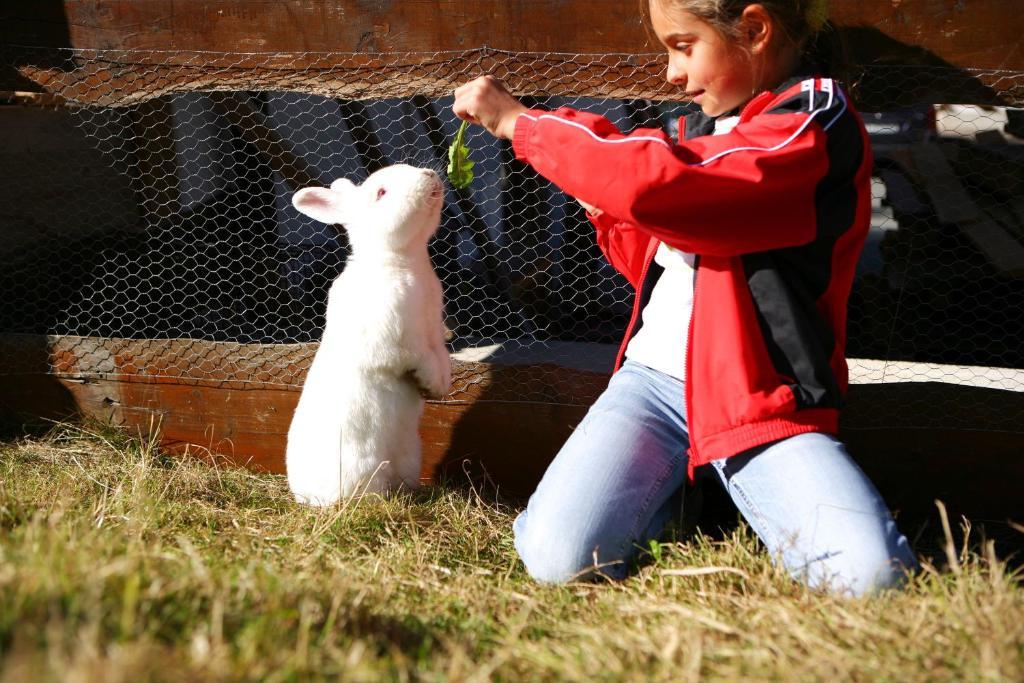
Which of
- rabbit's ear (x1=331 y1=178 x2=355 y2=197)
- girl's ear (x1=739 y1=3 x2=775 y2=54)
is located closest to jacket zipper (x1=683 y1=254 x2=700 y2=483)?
girl's ear (x1=739 y1=3 x2=775 y2=54)

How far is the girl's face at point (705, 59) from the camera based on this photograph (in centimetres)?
200

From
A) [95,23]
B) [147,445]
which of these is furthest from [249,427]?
[95,23]

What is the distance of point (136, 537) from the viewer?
1837 millimetres

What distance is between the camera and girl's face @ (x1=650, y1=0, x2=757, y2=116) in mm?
1996

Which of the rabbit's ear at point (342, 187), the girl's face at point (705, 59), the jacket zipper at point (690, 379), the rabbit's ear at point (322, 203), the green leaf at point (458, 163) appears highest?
the girl's face at point (705, 59)

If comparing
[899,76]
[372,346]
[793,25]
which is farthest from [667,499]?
[899,76]

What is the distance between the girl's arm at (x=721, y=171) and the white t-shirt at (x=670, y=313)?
241 millimetres

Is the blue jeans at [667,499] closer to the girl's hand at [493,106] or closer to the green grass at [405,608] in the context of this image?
the green grass at [405,608]

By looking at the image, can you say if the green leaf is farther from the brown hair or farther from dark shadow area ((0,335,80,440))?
dark shadow area ((0,335,80,440))

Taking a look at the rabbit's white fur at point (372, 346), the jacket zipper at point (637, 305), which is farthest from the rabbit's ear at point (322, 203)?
the jacket zipper at point (637, 305)

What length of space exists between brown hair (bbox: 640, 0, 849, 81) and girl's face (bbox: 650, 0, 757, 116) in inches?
0.7

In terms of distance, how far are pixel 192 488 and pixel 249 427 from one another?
39 cm

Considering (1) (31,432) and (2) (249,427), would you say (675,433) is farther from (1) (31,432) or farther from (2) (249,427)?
(1) (31,432)

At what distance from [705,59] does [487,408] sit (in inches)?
47.3
